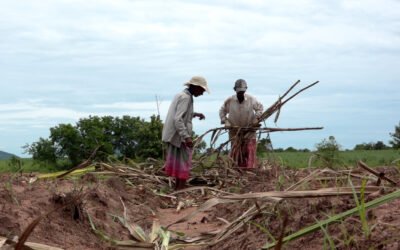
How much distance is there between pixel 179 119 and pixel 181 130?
13 cm

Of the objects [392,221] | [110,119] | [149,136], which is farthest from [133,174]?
[392,221]

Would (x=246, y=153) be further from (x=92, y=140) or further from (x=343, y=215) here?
(x=343, y=215)

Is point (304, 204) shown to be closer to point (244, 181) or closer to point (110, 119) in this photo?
point (244, 181)

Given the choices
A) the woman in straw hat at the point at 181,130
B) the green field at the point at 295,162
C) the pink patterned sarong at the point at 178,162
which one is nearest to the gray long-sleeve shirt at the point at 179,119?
the woman in straw hat at the point at 181,130

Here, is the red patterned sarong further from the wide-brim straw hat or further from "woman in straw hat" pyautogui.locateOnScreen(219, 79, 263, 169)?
the wide-brim straw hat

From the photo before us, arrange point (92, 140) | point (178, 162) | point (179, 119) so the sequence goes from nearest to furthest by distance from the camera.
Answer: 1. point (179, 119)
2. point (178, 162)
3. point (92, 140)

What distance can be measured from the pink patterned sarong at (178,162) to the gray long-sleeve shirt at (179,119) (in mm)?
128

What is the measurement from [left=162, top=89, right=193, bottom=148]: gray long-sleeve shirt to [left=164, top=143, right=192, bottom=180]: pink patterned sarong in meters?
0.13

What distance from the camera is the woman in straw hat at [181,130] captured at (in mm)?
7570

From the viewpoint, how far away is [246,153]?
904 centimetres

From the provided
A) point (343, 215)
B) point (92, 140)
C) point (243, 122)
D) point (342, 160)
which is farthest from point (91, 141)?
point (343, 215)

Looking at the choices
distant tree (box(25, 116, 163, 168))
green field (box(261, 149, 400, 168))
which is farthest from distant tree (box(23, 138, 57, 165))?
green field (box(261, 149, 400, 168))

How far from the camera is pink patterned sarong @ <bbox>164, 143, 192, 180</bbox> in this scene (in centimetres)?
782

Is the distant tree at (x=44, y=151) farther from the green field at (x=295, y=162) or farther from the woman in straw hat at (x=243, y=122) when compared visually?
the woman in straw hat at (x=243, y=122)
